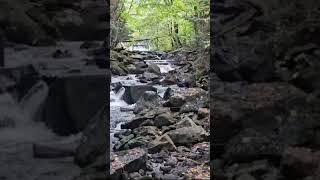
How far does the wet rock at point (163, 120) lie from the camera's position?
15.9 feet

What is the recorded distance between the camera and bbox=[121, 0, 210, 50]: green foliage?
6.59 meters

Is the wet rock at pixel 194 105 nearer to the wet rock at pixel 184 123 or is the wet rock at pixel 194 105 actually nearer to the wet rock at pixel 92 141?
the wet rock at pixel 184 123

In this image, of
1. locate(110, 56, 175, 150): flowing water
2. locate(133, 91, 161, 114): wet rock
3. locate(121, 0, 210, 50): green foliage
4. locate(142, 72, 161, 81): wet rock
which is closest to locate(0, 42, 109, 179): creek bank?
locate(110, 56, 175, 150): flowing water

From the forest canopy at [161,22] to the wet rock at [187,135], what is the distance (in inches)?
92.3

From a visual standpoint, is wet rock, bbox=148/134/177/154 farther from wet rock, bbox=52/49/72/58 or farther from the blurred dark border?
wet rock, bbox=52/49/72/58

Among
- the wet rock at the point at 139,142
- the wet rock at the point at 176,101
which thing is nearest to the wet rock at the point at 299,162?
the wet rock at the point at 139,142

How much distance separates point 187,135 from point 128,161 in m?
0.85

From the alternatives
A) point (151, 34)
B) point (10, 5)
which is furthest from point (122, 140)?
point (151, 34)

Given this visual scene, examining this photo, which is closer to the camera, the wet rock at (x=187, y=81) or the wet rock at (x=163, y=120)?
the wet rock at (x=163, y=120)

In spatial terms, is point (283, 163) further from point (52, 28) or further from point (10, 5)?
point (10, 5)

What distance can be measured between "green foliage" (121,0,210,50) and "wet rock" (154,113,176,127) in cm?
194

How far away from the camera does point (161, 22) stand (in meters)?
6.96

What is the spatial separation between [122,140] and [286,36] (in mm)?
1976

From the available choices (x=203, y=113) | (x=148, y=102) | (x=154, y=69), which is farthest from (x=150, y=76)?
(x=203, y=113)
